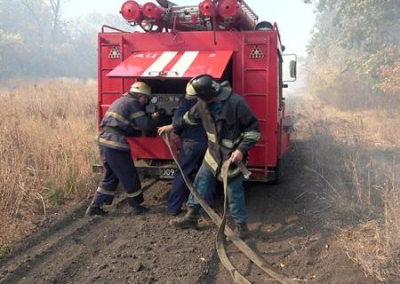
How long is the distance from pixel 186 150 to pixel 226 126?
767 mm

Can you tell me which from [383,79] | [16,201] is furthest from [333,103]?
[16,201]

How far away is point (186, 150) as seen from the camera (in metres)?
5.06

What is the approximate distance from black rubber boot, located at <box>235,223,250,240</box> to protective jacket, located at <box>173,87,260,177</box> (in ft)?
1.98

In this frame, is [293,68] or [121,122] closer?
[121,122]

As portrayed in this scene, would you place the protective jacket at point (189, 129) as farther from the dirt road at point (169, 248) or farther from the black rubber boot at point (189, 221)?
the dirt road at point (169, 248)

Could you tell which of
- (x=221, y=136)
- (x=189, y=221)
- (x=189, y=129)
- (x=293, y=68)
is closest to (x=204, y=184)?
(x=189, y=221)

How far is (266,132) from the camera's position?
17.1 feet

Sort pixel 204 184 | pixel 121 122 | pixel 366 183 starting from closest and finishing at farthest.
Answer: pixel 204 184
pixel 121 122
pixel 366 183

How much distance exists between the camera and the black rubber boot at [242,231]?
14.9 feet

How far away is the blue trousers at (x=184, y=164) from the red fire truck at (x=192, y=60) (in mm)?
344

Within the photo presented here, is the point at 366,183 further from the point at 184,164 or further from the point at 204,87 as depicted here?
the point at 204,87

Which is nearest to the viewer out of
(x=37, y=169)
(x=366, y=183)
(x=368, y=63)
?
(x=37, y=169)

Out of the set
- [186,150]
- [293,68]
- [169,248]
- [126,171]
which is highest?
[293,68]

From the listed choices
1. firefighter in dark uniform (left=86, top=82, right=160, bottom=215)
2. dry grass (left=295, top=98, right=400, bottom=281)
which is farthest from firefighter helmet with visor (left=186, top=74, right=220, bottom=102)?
dry grass (left=295, top=98, right=400, bottom=281)
